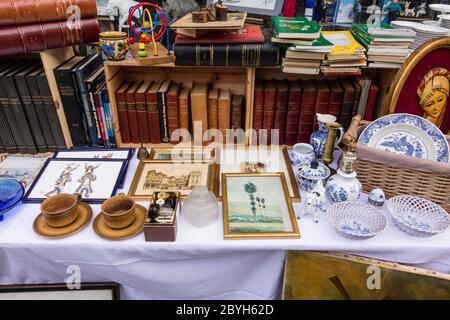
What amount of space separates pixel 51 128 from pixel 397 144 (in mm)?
1471

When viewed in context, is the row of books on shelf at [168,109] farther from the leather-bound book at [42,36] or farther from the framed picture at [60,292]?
the framed picture at [60,292]

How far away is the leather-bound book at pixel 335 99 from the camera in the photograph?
54.6 inches

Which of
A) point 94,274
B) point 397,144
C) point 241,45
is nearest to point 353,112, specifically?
point 397,144

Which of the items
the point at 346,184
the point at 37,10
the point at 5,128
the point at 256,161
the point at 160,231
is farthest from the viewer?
the point at 5,128

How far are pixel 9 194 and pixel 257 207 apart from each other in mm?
878

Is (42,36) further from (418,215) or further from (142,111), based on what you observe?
(418,215)

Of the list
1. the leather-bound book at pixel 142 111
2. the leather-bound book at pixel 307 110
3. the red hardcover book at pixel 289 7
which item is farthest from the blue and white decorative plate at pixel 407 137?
the leather-bound book at pixel 142 111

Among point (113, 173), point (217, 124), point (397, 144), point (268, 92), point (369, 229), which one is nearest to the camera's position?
point (369, 229)

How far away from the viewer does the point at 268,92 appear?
54.9 inches

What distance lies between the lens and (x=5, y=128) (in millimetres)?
1501

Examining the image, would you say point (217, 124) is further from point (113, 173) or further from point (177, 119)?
point (113, 173)

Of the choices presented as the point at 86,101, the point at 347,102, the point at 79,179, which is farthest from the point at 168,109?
the point at 347,102

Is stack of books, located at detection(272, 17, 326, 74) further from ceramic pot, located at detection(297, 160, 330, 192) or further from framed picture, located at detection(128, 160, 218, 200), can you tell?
framed picture, located at detection(128, 160, 218, 200)
